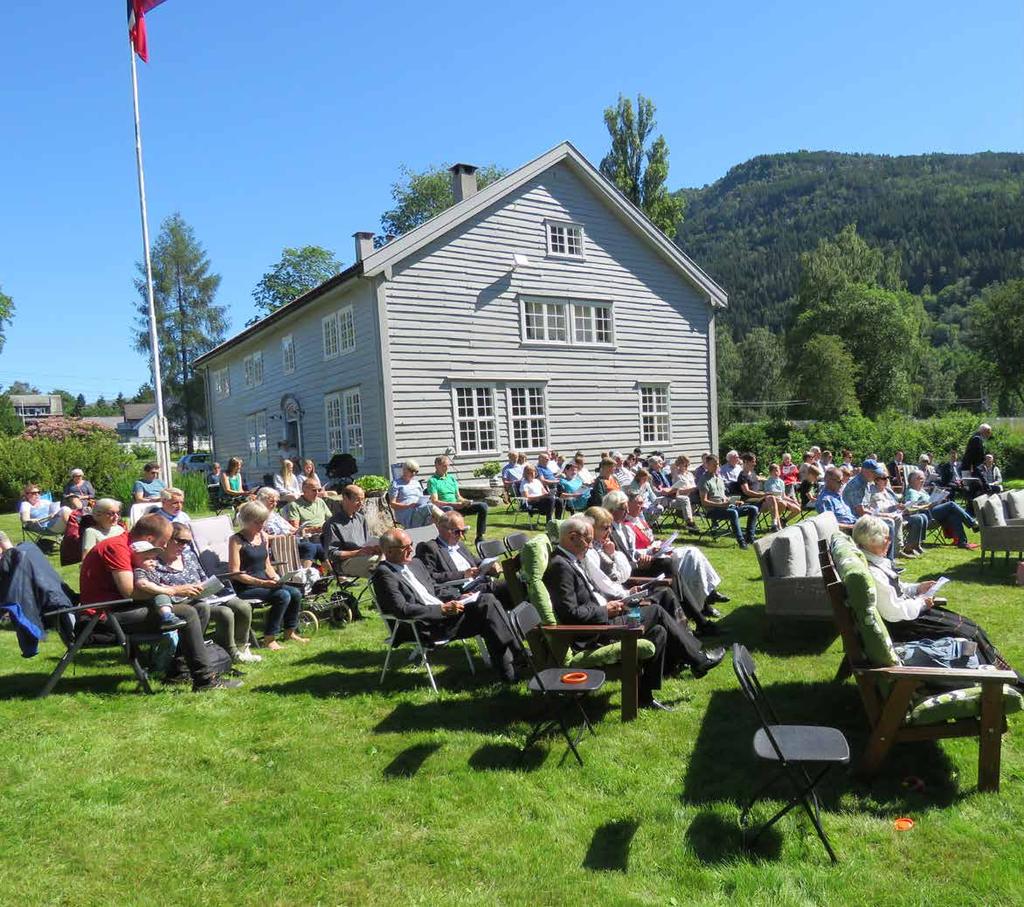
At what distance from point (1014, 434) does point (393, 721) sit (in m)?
27.8

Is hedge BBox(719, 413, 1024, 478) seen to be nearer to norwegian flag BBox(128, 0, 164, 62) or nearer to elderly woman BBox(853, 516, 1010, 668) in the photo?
elderly woman BBox(853, 516, 1010, 668)

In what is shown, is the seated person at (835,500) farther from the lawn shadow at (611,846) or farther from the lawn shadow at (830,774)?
the lawn shadow at (611,846)

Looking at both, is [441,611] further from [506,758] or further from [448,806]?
[448,806]

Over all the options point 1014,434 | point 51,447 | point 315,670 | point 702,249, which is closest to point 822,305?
point 1014,434

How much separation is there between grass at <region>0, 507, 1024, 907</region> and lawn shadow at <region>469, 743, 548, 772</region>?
2 cm

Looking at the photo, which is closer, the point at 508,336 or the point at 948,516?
the point at 948,516

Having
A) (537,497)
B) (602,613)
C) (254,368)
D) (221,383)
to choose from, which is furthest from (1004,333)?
(602,613)

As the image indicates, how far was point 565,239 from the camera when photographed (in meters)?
19.6

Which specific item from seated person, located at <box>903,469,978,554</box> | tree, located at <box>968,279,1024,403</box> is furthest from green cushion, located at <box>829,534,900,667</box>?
tree, located at <box>968,279,1024,403</box>

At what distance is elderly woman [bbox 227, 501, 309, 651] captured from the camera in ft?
21.4

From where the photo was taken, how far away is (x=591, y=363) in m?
19.9

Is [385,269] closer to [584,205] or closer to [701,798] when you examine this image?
[584,205]

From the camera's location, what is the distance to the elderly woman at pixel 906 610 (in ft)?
14.6

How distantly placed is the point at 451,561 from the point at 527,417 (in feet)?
40.8
